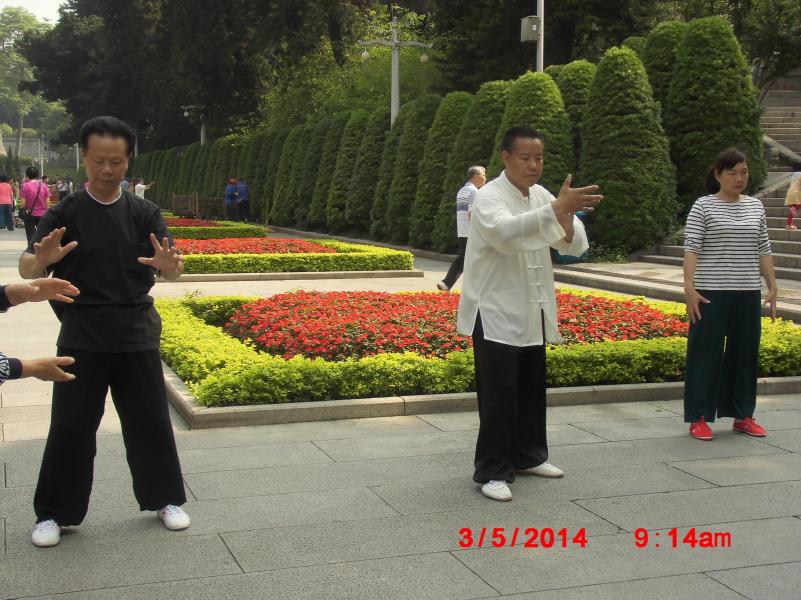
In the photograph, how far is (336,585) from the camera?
3.75m

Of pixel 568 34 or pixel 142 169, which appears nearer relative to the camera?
pixel 568 34

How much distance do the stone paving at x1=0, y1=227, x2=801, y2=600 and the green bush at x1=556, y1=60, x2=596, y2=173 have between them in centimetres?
1409

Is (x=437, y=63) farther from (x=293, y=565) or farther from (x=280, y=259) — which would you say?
(x=293, y=565)

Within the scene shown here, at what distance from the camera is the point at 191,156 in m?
47.7

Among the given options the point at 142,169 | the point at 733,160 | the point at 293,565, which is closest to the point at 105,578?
the point at 293,565

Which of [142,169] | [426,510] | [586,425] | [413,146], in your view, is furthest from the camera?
[142,169]

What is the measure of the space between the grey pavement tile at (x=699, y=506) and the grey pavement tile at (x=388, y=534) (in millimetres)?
141

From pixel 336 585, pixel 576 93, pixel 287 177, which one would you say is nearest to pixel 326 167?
pixel 287 177

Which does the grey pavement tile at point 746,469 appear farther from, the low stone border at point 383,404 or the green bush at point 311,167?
the green bush at point 311,167

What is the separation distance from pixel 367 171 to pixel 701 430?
69.8ft

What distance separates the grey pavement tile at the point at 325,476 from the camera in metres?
4.98

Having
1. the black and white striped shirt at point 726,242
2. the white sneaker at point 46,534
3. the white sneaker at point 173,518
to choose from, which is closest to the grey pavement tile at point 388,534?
the white sneaker at point 173,518

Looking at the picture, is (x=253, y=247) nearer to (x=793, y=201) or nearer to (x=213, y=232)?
(x=213, y=232)

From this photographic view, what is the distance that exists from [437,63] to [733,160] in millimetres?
27555
